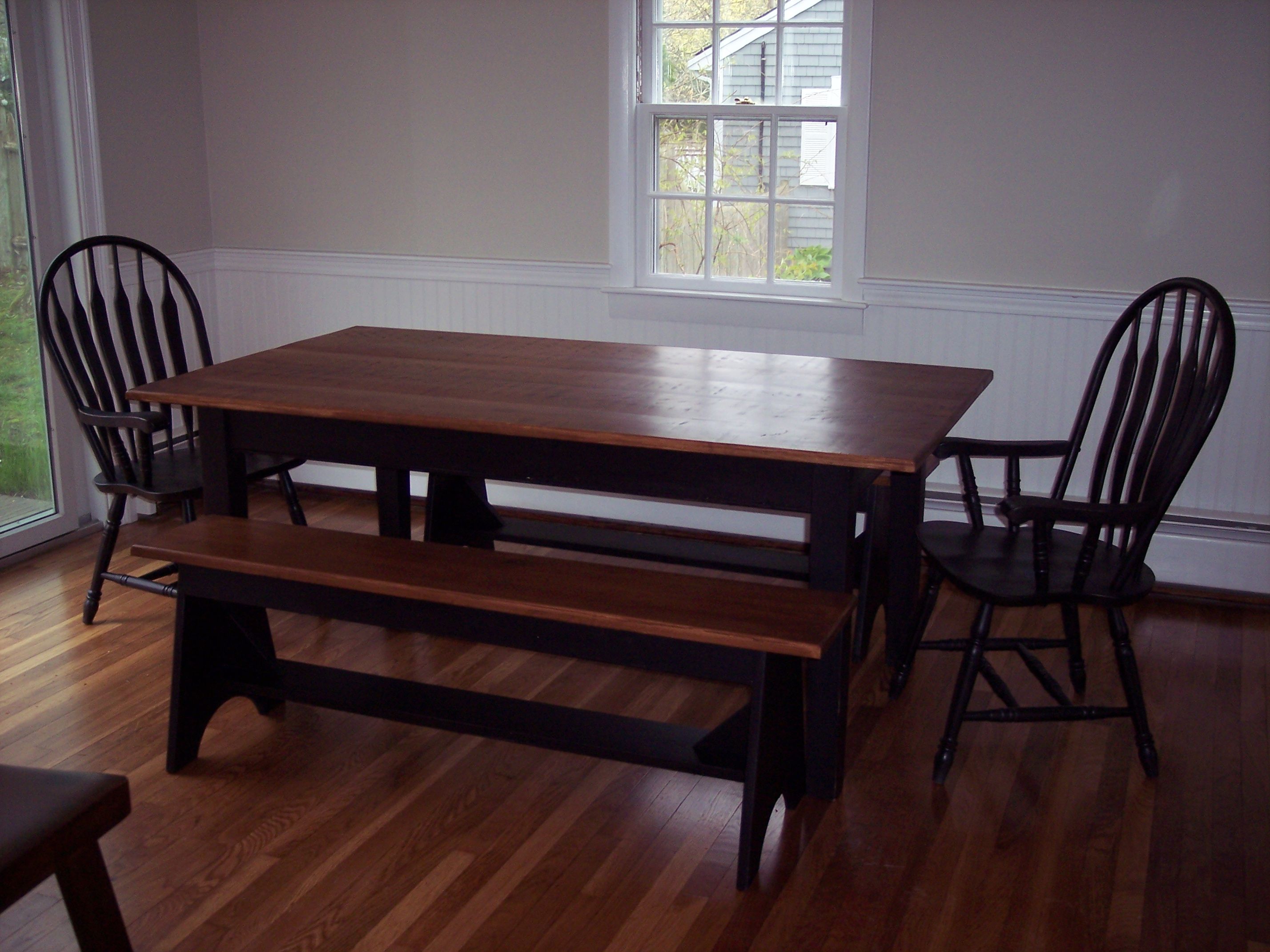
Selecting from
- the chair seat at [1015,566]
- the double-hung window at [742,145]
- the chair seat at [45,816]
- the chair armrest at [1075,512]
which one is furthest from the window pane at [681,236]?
the chair seat at [45,816]

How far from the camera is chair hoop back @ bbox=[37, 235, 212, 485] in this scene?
342cm

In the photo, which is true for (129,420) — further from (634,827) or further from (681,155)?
(681,155)

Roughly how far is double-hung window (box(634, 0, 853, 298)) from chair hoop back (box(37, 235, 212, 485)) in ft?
5.07

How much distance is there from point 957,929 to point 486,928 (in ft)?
2.67

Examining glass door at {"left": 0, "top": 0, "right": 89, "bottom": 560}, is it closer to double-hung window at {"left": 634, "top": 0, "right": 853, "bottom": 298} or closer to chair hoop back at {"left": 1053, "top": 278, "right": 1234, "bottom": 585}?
double-hung window at {"left": 634, "top": 0, "right": 853, "bottom": 298}

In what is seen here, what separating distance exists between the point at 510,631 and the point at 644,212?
225cm

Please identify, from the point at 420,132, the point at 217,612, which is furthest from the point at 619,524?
the point at 217,612

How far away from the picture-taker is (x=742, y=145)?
165 inches

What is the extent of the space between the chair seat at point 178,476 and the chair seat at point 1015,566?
63.7 inches

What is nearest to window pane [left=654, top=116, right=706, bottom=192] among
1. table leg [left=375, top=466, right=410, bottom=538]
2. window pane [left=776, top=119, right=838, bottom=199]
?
window pane [left=776, top=119, right=838, bottom=199]

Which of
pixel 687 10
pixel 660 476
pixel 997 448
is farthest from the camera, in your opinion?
pixel 687 10

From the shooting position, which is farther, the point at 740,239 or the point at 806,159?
the point at 740,239

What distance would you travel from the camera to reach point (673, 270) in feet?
14.4

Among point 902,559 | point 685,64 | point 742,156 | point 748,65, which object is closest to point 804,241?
point 742,156
